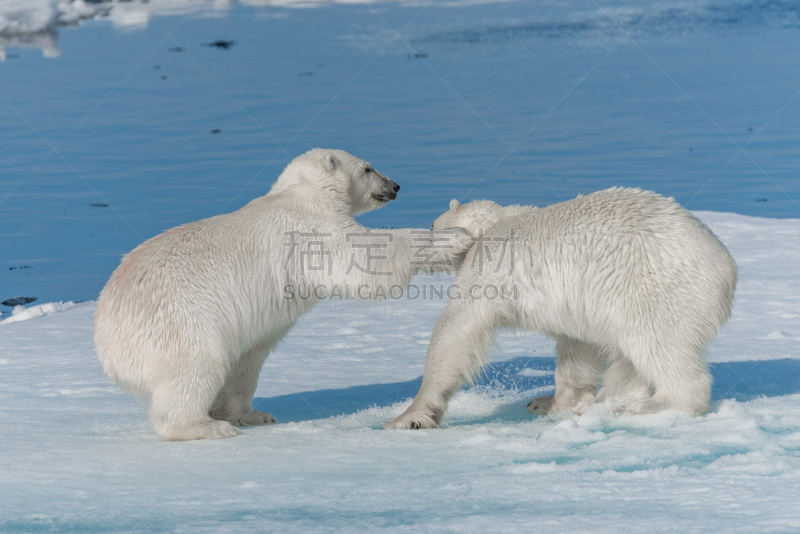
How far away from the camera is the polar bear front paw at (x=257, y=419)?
495 centimetres

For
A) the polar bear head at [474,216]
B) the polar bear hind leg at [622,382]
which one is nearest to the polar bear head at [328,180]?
the polar bear head at [474,216]

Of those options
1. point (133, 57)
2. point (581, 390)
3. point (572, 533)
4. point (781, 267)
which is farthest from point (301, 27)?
point (572, 533)

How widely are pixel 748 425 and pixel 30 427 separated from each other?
3.50 meters

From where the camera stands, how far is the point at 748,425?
13.5ft

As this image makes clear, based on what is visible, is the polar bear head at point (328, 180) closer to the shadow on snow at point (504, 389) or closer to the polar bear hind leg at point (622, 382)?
the shadow on snow at point (504, 389)

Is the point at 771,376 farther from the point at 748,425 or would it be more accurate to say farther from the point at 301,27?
the point at 301,27

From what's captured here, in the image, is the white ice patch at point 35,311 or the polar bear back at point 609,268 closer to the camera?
the polar bear back at point 609,268

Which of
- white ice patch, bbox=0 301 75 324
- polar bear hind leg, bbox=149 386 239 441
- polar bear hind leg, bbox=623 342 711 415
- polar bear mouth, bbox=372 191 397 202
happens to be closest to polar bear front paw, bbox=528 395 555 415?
polar bear hind leg, bbox=623 342 711 415

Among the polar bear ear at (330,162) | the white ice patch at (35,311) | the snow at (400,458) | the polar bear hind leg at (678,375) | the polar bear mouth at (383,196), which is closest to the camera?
the snow at (400,458)

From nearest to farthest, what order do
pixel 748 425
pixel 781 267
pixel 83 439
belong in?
pixel 748 425
pixel 83 439
pixel 781 267

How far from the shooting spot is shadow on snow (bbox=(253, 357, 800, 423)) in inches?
197

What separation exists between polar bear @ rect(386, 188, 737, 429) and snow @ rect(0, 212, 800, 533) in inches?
8.6

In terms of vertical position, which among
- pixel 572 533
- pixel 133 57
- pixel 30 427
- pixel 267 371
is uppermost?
pixel 572 533

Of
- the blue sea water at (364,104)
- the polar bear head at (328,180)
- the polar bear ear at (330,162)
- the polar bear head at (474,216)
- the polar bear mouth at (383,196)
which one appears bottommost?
the blue sea water at (364,104)
